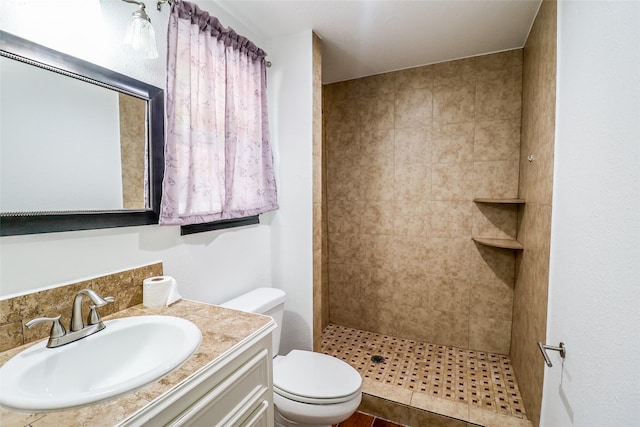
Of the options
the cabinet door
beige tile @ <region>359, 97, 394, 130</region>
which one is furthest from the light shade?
beige tile @ <region>359, 97, 394, 130</region>

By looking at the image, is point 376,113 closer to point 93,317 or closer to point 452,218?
point 452,218

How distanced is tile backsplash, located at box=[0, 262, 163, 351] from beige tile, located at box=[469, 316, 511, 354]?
7.59 feet

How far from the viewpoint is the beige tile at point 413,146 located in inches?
90.0

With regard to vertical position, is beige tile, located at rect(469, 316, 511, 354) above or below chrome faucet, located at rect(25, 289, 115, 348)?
below

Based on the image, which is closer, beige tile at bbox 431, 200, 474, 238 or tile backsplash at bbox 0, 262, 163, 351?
tile backsplash at bbox 0, 262, 163, 351

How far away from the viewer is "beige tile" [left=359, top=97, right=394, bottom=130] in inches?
93.9

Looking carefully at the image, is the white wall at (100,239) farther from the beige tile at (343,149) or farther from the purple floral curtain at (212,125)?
the beige tile at (343,149)

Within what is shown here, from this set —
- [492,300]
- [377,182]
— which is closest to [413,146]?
[377,182]

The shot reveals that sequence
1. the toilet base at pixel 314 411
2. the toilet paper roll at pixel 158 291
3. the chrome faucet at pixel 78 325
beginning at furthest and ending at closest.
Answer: the toilet base at pixel 314 411 < the toilet paper roll at pixel 158 291 < the chrome faucet at pixel 78 325

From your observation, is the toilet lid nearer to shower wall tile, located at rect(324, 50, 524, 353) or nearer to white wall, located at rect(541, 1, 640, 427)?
white wall, located at rect(541, 1, 640, 427)

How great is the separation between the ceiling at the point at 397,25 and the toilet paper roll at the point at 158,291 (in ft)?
4.75

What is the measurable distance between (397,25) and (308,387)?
6.72ft

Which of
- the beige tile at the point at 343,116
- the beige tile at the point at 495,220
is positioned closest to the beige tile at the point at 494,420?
the beige tile at the point at 495,220

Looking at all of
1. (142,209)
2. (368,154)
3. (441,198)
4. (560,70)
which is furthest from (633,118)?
(368,154)
